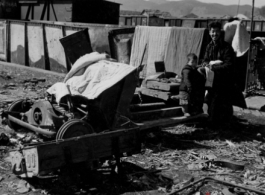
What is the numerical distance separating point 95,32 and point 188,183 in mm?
10225

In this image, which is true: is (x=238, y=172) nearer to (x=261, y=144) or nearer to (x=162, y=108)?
(x=261, y=144)

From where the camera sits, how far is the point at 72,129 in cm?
489

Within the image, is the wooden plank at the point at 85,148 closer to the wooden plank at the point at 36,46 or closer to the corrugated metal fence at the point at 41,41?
the corrugated metal fence at the point at 41,41

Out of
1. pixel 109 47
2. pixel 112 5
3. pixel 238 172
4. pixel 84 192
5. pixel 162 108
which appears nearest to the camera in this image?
pixel 84 192

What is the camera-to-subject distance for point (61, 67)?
15664 millimetres

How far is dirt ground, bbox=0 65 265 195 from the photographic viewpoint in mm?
4648

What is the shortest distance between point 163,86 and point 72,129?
9.37 ft

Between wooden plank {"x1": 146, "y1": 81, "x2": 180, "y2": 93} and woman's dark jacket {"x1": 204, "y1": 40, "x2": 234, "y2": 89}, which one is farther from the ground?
woman's dark jacket {"x1": 204, "y1": 40, "x2": 234, "y2": 89}

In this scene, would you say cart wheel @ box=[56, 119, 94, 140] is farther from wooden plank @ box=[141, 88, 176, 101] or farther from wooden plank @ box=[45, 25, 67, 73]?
wooden plank @ box=[45, 25, 67, 73]

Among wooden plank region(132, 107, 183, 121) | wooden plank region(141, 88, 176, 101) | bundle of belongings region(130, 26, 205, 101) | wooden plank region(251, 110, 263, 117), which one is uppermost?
bundle of belongings region(130, 26, 205, 101)

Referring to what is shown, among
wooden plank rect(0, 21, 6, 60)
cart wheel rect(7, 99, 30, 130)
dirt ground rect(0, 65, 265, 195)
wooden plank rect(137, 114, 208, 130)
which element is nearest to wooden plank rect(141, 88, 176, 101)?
wooden plank rect(137, 114, 208, 130)

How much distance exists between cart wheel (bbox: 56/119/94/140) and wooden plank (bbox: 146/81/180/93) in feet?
8.32

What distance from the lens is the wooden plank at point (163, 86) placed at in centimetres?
717

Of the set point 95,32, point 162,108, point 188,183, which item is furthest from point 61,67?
point 188,183
